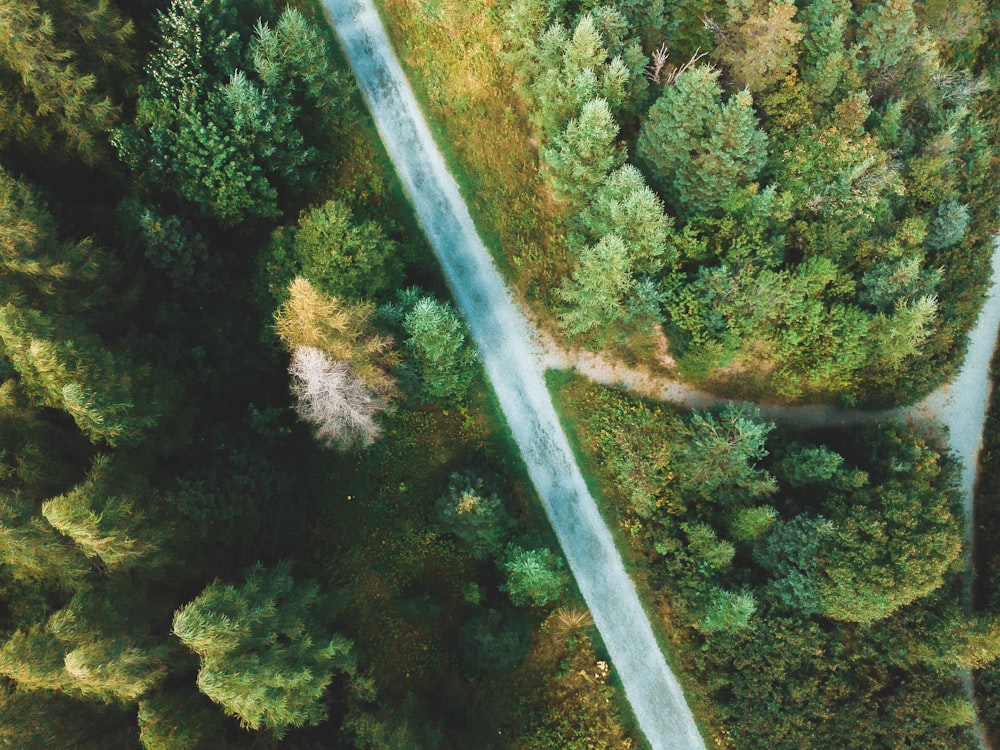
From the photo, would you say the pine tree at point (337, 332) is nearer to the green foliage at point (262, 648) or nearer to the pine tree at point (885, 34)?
the green foliage at point (262, 648)

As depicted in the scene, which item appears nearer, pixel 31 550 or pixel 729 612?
pixel 31 550

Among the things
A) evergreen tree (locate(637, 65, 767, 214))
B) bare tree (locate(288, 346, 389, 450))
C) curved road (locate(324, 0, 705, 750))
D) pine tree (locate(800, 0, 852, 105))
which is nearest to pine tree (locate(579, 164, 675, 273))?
evergreen tree (locate(637, 65, 767, 214))

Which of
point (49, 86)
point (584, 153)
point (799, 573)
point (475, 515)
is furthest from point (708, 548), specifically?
point (49, 86)

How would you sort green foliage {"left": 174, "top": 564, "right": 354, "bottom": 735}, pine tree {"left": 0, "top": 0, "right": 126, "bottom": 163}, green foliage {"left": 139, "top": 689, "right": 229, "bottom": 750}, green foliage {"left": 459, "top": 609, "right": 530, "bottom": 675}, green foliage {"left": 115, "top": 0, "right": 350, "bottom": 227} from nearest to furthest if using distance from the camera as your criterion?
green foliage {"left": 174, "top": 564, "right": 354, "bottom": 735} → green foliage {"left": 139, "top": 689, "right": 229, "bottom": 750} → pine tree {"left": 0, "top": 0, "right": 126, "bottom": 163} → green foliage {"left": 115, "top": 0, "right": 350, "bottom": 227} → green foliage {"left": 459, "top": 609, "right": 530, "bottom": 675}

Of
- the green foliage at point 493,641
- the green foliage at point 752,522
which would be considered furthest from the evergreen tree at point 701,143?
the green foliage at point 493,641

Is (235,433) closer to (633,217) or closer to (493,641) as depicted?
(493,641)

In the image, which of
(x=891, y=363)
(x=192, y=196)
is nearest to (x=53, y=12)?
(x=192, y=196)

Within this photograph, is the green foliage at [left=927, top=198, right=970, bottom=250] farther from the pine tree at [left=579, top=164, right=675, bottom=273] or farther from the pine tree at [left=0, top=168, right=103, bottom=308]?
the pine tree at [left=0, top=168, right=103, bottom=308]
